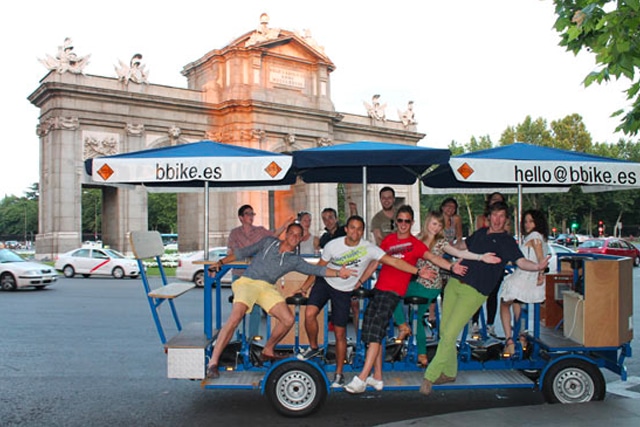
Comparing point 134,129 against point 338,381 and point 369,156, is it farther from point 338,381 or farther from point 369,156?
point 338,381

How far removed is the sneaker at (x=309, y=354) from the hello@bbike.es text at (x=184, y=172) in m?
2.22

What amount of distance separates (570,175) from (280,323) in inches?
150

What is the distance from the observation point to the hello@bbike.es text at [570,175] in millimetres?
7258

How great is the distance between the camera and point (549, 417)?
5891mm

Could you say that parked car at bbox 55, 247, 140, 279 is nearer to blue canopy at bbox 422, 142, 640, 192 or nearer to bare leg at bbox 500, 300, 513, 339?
bare leg at bbox 500, 300, 513, 339

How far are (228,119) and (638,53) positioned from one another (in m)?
38.3

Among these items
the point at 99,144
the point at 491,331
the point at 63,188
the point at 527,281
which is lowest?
the point at 491,331

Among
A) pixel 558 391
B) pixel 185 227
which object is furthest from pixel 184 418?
pixel 185 227

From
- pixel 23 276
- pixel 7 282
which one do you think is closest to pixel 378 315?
pixel 23 276

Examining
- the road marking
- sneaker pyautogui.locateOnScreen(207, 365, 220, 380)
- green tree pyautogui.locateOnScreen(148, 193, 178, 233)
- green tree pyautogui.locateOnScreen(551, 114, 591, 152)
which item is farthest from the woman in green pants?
green tree pyautogui.locateOnScreen(148, 193, 178, 233)

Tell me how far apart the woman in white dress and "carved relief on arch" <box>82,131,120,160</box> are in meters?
33.1

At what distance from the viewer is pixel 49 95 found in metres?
36.3

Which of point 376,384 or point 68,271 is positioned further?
point 68,271

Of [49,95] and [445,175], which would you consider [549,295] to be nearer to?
[445,175]
